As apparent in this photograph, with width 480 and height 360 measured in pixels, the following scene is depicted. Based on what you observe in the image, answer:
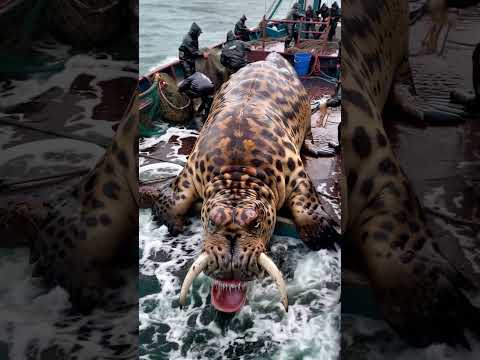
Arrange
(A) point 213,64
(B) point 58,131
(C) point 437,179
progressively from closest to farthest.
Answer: (C) point 437,179, (B) point 58,131, (A) point 213,64

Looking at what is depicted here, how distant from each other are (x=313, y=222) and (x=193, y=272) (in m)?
1.91

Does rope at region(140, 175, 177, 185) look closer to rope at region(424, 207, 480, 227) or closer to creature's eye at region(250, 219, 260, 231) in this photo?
creature's eye at region(250, 219, 260, 231)

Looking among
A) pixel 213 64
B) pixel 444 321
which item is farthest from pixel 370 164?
pixel 213 64

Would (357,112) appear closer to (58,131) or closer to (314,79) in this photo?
(58,131)

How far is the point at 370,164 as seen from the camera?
58.1 inches

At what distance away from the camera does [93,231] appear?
1.68 m

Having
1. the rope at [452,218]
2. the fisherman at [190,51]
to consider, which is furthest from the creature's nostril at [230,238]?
the fisherman at [190,51]

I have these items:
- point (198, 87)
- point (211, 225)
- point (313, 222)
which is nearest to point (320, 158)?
point (313, 222)

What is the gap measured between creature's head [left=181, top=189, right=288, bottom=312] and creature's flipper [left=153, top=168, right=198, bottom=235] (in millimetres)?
1190

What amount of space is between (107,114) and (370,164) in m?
0.88

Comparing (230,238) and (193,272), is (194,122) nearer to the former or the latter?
(230,238)

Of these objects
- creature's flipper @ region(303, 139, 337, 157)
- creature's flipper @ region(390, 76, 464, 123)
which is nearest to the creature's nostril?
creature's flipper @ region(390, 76, 464, 123)

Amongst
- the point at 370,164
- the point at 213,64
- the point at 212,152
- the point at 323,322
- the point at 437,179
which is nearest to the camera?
the point at 437,179

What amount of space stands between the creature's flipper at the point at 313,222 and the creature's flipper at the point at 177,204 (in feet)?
3.71
